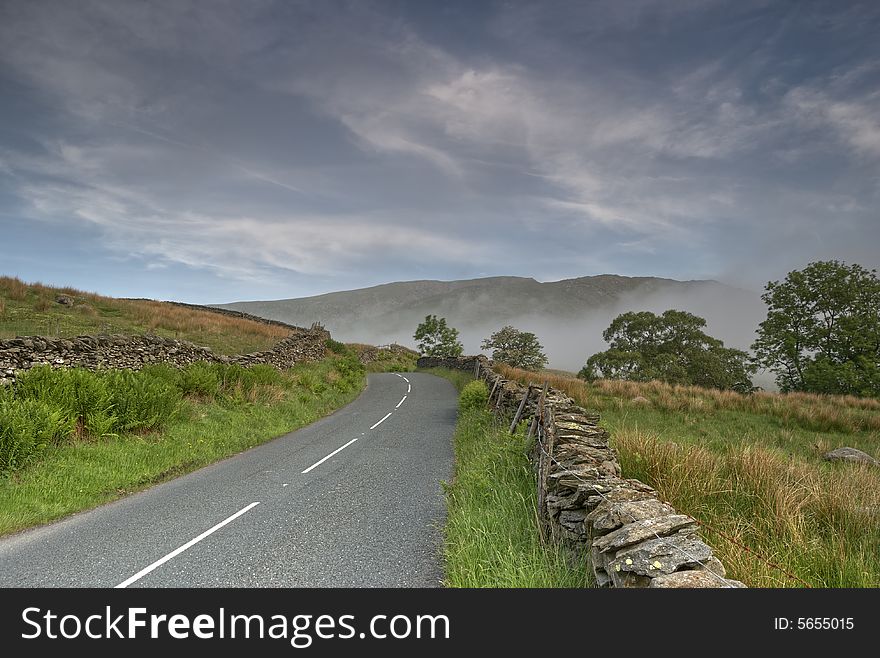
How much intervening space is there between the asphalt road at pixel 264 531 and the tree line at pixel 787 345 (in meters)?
28.5

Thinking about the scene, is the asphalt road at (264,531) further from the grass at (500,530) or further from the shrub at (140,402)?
the shrub at (140,402)

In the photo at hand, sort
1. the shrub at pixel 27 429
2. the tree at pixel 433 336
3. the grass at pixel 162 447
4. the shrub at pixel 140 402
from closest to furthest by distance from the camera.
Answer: the grass at pixel 162 447, the shrub at pixel 27 429, the shrub at pixel 140 402, the tree at pixel 433 336

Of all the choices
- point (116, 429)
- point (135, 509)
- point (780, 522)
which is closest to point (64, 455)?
point (116, 429)

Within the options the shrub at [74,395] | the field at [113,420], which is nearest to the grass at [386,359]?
the field at [113,420]

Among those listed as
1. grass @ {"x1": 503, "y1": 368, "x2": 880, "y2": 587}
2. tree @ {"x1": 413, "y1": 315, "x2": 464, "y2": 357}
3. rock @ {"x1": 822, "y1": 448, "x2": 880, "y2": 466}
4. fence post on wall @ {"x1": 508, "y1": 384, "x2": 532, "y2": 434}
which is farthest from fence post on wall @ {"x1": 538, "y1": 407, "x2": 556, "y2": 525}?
tree @ {"x1": 413, "y1": 315, "x2": 464, "y2": 357}

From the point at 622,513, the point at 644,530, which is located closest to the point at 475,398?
the point at 622,513

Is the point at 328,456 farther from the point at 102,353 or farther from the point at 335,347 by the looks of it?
the point at 335,347

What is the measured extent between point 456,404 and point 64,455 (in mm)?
16692

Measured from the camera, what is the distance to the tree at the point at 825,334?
3291 centimetres

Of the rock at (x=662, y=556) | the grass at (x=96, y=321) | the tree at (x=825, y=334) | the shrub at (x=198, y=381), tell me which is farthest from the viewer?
the tree at (x=825, y=334)

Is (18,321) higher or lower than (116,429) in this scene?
higher

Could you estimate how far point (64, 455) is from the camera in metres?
9.96

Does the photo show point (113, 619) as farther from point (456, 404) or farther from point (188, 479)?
point (456, 404)

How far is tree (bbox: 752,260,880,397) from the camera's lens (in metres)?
32.9
